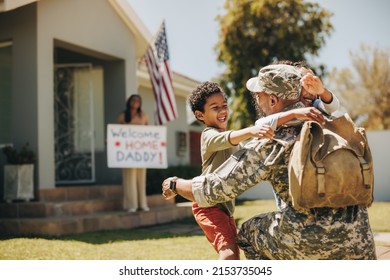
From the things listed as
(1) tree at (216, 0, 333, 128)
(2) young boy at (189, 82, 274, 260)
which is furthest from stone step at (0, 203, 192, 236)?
(1) tree at (216, 0, 333, 128)

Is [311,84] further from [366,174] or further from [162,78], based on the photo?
[162,78]

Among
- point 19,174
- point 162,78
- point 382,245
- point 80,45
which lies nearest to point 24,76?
point 80,45

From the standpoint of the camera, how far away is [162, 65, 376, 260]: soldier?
1.97 m

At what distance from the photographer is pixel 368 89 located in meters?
9.27

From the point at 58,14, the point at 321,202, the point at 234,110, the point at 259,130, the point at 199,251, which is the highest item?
the point at 58,14

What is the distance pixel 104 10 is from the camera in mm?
7770

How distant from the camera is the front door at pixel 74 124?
26.8 feet

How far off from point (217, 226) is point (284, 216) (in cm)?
54

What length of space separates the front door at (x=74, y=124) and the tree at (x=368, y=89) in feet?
13.6

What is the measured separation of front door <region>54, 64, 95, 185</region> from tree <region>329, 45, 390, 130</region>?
4148 mm

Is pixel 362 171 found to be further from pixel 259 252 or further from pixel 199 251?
pixel 199 251

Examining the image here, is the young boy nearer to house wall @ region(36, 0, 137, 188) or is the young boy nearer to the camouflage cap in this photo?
the camouflage cap

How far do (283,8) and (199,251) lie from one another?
863 cm
